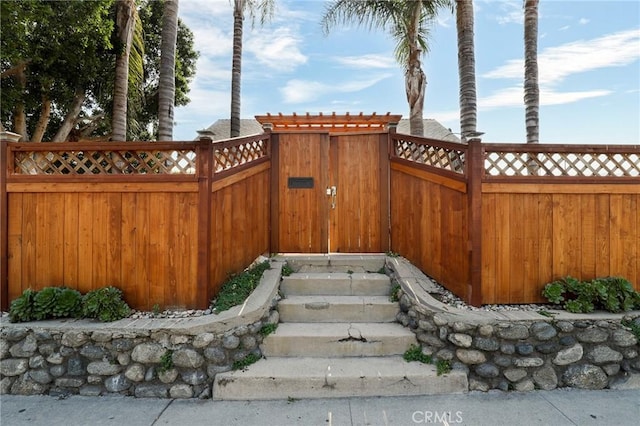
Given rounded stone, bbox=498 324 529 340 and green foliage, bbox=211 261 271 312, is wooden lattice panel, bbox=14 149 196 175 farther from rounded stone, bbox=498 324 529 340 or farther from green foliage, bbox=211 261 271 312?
rounded stone, bbox=498 324 529 340

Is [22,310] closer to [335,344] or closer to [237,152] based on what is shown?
[237,152]

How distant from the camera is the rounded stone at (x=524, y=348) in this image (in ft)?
9.63

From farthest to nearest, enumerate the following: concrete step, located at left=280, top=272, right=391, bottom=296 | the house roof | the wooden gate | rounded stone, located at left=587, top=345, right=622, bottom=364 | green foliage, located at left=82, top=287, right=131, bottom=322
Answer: the house roof < the wooden gate < concrete step, located at left=280, top=272, right=391, bottom=296 < green foliage, located at left=82, top=287, right=131, bottom=322 < rounded stone, located at left=587, top=345, right=622, bottom=364

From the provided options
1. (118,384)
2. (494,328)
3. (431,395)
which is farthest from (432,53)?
(118,384)

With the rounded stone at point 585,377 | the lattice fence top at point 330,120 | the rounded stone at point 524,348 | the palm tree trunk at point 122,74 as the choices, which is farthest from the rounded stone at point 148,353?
the palm tree trunk at point 122,74

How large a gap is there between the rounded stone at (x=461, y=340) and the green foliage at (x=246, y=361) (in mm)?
1770

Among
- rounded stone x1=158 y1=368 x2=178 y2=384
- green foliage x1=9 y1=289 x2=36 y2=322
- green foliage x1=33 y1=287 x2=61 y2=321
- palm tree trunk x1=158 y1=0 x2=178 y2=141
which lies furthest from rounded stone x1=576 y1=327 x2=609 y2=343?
palm tree trunk x1=158 y1=0 x2=178 y2=141

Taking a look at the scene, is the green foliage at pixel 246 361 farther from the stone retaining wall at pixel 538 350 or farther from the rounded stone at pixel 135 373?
the stone retaining wall at pixel 538 350

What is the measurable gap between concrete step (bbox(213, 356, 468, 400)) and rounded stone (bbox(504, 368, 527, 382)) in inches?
15.7

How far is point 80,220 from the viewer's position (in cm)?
341

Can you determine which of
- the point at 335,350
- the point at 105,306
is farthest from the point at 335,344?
the point at 105,306

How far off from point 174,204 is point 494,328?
3.22m

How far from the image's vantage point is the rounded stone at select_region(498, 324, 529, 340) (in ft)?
9.66

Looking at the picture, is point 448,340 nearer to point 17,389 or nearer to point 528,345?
point 528,345
